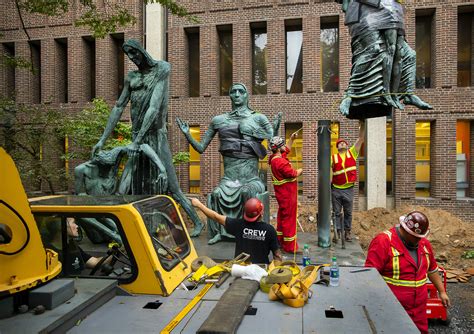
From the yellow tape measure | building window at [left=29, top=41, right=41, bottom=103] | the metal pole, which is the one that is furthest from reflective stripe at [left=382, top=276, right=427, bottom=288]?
building window at [left=29, top=41, right=41, bottom=103]

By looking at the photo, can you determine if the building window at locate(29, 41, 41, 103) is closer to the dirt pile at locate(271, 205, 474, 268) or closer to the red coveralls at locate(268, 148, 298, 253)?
the dirt pile at locate(271, 205, 474, 268)

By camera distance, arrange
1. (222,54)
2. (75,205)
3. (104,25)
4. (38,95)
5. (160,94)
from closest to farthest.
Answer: (75,205)
(160,94)
(104,25)
(222,54)
(38,95)

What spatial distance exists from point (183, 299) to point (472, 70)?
16.6 metres

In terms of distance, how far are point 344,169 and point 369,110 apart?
160 inches

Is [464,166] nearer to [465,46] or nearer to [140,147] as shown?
[465,46]

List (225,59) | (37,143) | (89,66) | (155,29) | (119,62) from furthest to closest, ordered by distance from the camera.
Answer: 1. (89,66)
2. (119,62)
3. (225,59)
4. (155,29)
5. (37,143)

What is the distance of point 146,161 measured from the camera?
6.44 m

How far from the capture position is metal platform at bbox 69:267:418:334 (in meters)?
2.37

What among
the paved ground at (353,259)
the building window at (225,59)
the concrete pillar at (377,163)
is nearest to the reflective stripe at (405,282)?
the paved ground at (353,259)

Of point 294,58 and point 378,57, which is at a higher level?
point 294,58

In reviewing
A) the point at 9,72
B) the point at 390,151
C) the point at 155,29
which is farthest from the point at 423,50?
the point at 9,72

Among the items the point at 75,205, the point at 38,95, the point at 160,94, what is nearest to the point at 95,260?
the point at 75,205

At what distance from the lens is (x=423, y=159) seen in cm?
1567

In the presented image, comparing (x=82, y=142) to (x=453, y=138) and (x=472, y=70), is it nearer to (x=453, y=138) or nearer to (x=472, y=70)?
(x=453, y=138)
